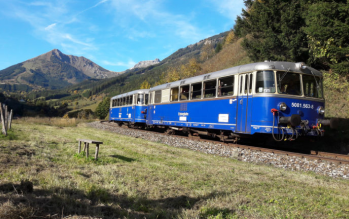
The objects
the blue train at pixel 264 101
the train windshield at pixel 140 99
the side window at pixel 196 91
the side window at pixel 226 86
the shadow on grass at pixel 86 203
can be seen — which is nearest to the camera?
the shadow on grass at pixel 86 203

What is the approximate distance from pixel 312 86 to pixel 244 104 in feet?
9.93

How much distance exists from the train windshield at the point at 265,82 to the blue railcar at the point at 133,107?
1330cm

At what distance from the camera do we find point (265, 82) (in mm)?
10320

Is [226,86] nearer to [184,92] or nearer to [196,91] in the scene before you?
[196,91]

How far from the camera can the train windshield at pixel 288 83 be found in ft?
33.8

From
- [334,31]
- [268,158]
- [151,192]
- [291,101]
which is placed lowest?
[151,192]

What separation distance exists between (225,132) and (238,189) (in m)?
7.59

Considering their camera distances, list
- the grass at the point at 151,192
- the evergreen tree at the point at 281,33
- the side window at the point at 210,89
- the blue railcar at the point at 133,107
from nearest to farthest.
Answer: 1. the grass at the point at 151,192
2. the side window at the point at 210,89
3. the evergreen tree at the point at 281,33
4. the blue railcar at the point at 133,107

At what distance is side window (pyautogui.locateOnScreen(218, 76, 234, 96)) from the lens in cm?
1165

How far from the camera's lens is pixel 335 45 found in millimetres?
14469

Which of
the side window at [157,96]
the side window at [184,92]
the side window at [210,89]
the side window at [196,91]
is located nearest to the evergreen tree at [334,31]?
the side window at [210,89]

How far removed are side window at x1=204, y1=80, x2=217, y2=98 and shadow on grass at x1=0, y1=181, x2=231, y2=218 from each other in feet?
27.4

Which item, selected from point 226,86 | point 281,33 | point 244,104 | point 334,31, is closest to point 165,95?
point 226,86

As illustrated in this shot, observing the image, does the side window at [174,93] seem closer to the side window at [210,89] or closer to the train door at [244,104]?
the side window at [210,89]
